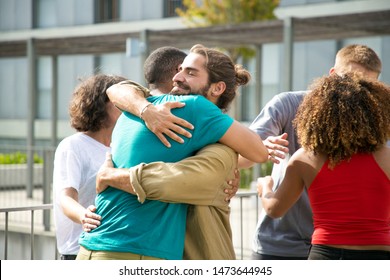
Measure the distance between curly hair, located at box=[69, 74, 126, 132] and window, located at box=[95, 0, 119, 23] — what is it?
20.0 m

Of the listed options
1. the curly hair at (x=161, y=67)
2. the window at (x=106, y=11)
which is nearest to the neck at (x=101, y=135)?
the curly hair at (x=161, y=67)

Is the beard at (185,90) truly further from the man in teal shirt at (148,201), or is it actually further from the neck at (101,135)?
the neck at (101,135)

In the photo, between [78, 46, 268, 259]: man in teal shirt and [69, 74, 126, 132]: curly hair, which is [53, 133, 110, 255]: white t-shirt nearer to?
[69, 74, 126, 132]: curly hair

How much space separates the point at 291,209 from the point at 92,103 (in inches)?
42.3

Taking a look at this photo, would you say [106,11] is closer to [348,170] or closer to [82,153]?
[82,153]

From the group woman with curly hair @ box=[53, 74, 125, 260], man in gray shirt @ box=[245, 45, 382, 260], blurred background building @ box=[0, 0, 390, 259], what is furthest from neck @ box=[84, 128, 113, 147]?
blurred background building @ box=[0, 0, 390, 259]

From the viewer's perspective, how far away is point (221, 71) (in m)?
3.00

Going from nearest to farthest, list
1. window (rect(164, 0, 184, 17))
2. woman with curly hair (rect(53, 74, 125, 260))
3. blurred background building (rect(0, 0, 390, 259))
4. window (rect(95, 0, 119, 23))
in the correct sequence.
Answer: woman with curly hair (rect(53, 74, 125, 260)) → blurred background building (rect(0, 0, 390, 259)) → window (rect(164, 0, 184, 17)) → window (rect(95, 0, 119, 23))

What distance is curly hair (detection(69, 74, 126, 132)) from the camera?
151 inches

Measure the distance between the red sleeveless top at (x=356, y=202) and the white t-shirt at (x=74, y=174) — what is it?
1267 millimetres

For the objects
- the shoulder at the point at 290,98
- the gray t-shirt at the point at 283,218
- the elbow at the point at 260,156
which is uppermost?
the shoulder at the point at 290,98

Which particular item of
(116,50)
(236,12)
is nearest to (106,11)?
(236,12)

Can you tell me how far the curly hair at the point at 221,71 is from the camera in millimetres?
2990
